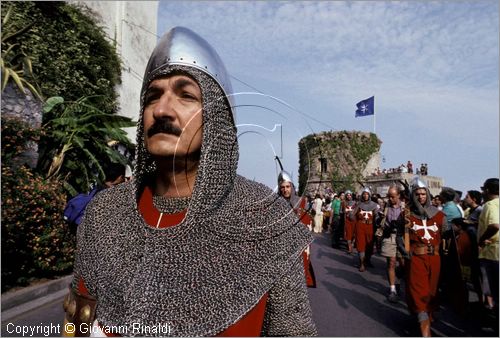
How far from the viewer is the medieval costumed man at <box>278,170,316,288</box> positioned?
1.59m

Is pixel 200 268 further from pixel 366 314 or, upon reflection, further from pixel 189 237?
pixel 366 314

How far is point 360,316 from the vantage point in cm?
618

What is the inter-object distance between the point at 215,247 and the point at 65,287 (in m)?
6.47

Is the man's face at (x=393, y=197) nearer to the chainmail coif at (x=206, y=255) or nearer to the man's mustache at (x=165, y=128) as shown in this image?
the chainmail coif at (x=206, y=255)

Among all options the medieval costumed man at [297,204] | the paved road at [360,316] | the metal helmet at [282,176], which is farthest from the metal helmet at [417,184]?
the metal helmet at [282,176]

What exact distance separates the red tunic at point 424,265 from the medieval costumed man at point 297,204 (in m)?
1.83

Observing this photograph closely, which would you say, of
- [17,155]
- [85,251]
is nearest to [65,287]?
[17,155]

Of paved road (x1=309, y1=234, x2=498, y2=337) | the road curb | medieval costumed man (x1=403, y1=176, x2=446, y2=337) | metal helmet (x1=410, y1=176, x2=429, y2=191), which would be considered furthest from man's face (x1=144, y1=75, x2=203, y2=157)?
metal helmet (x1=410, y1=176, x2=429, y2=191)

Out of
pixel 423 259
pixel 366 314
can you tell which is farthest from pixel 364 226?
pixel 423 259

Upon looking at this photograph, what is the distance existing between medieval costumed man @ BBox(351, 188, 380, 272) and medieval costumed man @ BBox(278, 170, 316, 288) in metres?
5.87

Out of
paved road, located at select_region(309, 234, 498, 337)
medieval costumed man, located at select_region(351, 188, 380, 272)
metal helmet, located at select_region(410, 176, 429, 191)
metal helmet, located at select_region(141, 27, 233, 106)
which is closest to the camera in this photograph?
metal helmet, located at select_region(141, 27, 233, 106)

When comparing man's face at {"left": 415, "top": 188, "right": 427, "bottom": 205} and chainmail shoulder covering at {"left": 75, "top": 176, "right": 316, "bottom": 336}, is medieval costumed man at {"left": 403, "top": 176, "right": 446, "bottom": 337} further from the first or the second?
chainmail shoulder covering at {"left": 75, "top": 176, "right": 316, "bottom": 336}

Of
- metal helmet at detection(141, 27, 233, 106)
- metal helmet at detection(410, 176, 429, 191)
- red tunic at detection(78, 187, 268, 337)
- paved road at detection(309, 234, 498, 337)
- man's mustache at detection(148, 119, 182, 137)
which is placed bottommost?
paved road at detection(309, 234, 498, 337)

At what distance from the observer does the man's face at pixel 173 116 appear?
5.06ft
